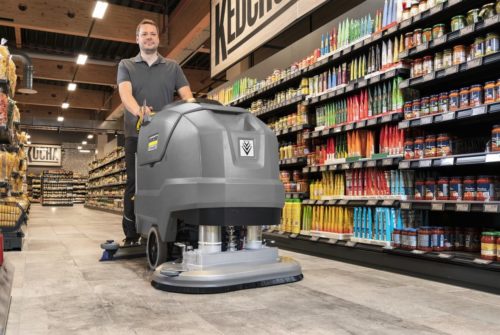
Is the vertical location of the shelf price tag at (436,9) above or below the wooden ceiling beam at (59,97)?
below

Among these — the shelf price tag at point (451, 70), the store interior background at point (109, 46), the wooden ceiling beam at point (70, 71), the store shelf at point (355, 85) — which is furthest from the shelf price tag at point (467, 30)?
the wooden ceiling beam at point (70, 71)

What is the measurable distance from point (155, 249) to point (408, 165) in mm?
1911

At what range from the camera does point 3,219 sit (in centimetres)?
436

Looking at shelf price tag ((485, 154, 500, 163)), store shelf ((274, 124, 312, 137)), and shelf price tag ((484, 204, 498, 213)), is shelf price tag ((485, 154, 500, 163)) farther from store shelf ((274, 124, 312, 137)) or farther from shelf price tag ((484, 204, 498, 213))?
store shelf ((274, 124, 312, 137))

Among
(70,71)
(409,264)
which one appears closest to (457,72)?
(409,264)

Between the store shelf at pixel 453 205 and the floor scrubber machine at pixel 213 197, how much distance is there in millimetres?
1117

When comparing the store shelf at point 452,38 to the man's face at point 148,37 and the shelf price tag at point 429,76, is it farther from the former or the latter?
the man's face at point 148,37

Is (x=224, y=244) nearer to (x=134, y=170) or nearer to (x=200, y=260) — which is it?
(x=200, y=260)

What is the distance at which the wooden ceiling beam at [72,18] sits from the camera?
8.84 m

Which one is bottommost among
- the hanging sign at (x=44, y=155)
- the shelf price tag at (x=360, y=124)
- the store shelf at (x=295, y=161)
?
the store shelf at (x=295, y=161)

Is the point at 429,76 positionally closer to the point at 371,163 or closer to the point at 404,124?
the point at 404,124

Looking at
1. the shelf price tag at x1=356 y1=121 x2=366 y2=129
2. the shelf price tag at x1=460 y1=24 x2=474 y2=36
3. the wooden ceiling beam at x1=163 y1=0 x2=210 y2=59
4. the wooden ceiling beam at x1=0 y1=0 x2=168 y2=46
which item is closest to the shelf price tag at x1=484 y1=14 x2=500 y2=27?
the shelf price tag at x1=460 y1=24 x2=474 y2=36

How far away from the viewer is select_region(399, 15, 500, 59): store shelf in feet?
9.09

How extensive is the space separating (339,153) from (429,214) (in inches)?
38.0
